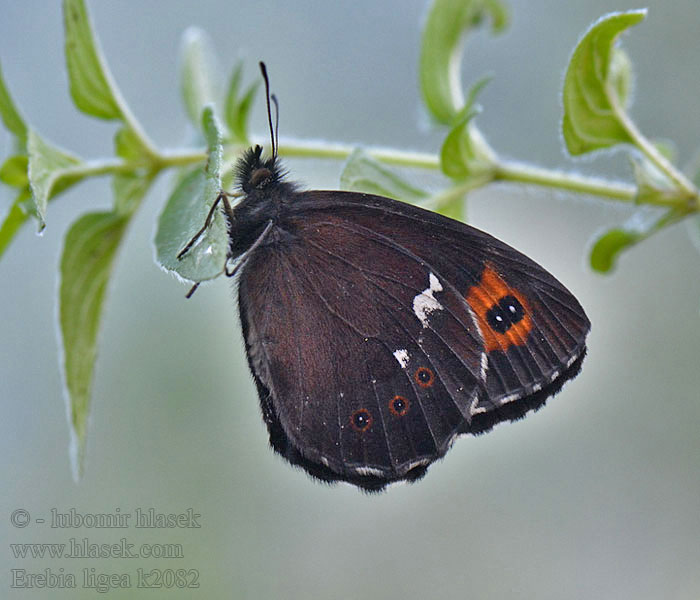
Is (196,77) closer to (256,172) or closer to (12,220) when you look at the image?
(256,172)

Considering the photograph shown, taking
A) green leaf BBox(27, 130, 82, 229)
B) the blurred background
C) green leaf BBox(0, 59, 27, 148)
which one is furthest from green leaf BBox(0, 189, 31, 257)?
the blurred background

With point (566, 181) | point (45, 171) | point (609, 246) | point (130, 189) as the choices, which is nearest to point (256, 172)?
point (130, 189)

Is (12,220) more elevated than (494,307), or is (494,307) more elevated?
(494,307)

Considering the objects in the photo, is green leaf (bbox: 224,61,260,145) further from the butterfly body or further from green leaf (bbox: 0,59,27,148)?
green leaf (bbox: 0,59,27,148)

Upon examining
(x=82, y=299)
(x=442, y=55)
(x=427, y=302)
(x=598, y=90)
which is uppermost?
(x=598, y=90)

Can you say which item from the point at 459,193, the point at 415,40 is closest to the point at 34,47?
the point at 415,40

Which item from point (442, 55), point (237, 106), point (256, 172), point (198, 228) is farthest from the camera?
point (442, 55)
